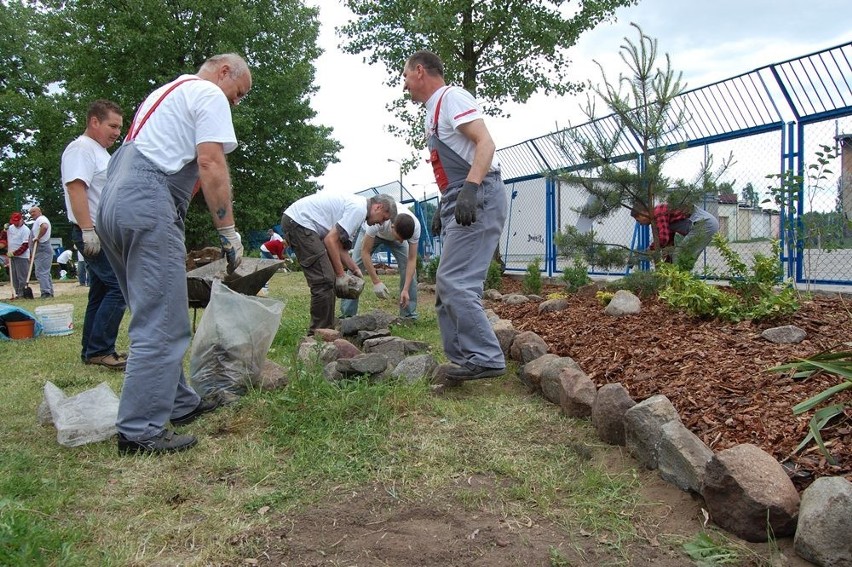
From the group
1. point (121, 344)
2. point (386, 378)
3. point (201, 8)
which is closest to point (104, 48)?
point (201, 8)

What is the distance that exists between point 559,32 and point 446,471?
8.52m

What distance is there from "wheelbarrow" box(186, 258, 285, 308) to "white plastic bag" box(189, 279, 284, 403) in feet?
2.01

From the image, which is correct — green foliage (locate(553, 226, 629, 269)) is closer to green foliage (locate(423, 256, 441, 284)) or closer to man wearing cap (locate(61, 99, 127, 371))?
green foliage (locate(423, 256, 441, 284))

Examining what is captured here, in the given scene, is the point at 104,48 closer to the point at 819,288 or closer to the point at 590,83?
the point at 590,83

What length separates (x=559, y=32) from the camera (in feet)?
30.8

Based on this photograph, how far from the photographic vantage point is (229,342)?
3277 mm

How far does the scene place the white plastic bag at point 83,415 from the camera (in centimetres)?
271

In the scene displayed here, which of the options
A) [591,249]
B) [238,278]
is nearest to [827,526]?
[238,278]

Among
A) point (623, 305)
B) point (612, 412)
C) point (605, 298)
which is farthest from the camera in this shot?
point (605, 298)

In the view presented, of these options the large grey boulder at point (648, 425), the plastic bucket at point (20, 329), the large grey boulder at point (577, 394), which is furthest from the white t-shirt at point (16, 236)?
the large grey boulder at point (648, 425)

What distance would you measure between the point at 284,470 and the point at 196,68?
20.1 metres

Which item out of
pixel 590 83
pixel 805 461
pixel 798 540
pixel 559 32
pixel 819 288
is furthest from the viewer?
pixel 559 32

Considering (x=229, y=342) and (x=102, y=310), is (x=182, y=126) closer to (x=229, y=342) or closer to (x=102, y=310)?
(x=229, y=342)

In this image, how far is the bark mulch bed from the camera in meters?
2.16
